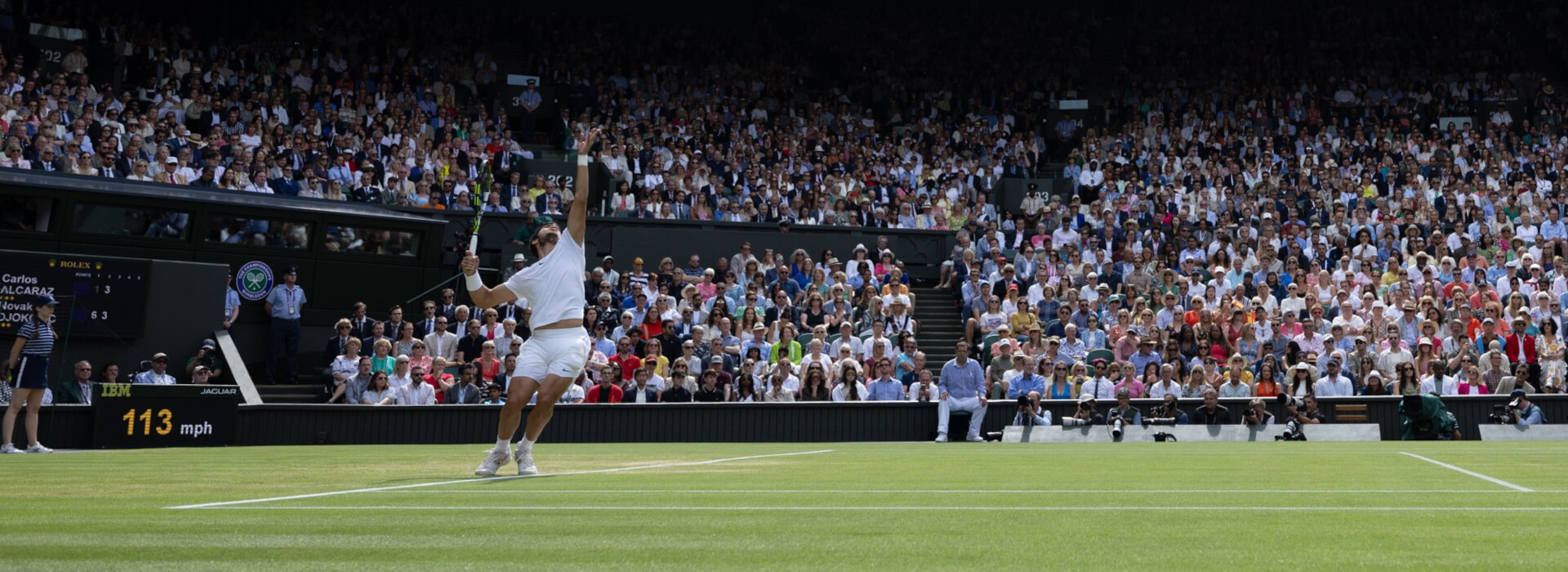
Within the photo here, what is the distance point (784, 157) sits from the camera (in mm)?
30969

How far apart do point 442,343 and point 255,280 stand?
13.0 ft

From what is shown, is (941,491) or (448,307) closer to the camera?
(941,491)

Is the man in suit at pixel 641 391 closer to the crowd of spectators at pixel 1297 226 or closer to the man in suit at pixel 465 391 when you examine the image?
the man in suit at pixel 465 391

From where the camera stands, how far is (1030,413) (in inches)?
719

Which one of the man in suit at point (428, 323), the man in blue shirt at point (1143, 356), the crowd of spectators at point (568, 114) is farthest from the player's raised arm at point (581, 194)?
the crowd of spectators at point (568, 114)

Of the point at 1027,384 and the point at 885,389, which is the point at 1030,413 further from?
the point at 885,389

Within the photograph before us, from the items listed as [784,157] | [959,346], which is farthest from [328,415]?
[784,157]

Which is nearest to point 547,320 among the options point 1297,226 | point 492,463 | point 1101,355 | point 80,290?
point 492,463

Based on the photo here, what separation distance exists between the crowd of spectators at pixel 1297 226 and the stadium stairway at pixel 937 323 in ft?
1.82

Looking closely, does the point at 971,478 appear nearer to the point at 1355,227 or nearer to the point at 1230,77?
the point at 1355,227

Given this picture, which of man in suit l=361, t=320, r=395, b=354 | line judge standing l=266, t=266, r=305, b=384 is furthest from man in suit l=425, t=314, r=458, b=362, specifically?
line judge standing l=266, t=266, r=305, b=384

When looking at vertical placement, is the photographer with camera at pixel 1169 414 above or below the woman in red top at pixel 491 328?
below

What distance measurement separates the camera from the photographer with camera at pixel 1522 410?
56.6 feet

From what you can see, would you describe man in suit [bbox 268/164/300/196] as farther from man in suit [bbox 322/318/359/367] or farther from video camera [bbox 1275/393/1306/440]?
video camera [bbox 1275/393/1306/440]
